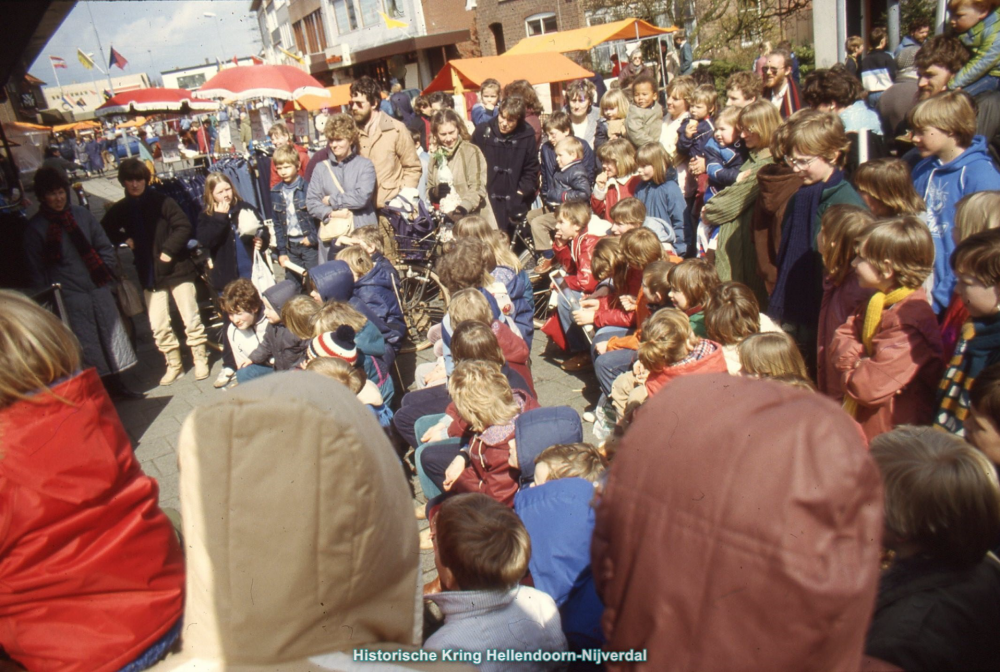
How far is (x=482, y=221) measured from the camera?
5.46 m

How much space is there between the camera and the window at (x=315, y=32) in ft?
118

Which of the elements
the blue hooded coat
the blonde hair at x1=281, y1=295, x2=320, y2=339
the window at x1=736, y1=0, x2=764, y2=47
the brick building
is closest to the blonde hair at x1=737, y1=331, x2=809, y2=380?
the blue hooded coat

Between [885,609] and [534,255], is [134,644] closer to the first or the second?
[885,609]

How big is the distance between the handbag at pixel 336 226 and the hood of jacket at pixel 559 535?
4288 mm

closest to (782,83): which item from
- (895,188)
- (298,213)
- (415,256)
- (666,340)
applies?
(895,188)

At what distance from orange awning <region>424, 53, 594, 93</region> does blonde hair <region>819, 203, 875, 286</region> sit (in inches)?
→ 357

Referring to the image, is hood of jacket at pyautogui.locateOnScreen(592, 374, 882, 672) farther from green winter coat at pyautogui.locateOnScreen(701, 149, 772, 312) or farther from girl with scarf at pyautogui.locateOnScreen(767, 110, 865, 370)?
green winter coat at pyautogui.locateOnScreen(701, 149, 772, 312)

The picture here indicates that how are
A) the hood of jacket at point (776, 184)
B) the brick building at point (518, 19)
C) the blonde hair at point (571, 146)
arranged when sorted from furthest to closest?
the brick building at point (518, 19)
the blonde hair at point (571, 146)
the hood of jacket at point (776, 184)

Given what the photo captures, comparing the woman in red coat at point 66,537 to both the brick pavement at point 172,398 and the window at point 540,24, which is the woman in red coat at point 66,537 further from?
the window at point 540,24

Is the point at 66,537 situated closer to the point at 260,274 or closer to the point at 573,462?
the point at 573,462

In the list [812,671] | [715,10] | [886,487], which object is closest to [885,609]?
[886,487]

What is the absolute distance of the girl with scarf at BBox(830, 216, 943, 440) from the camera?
8.96 ft

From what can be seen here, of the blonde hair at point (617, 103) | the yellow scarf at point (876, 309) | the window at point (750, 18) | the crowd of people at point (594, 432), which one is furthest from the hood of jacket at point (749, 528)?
the window at point (750, 18)

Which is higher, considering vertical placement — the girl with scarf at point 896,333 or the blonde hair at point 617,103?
the blonde hair at point 617,103
